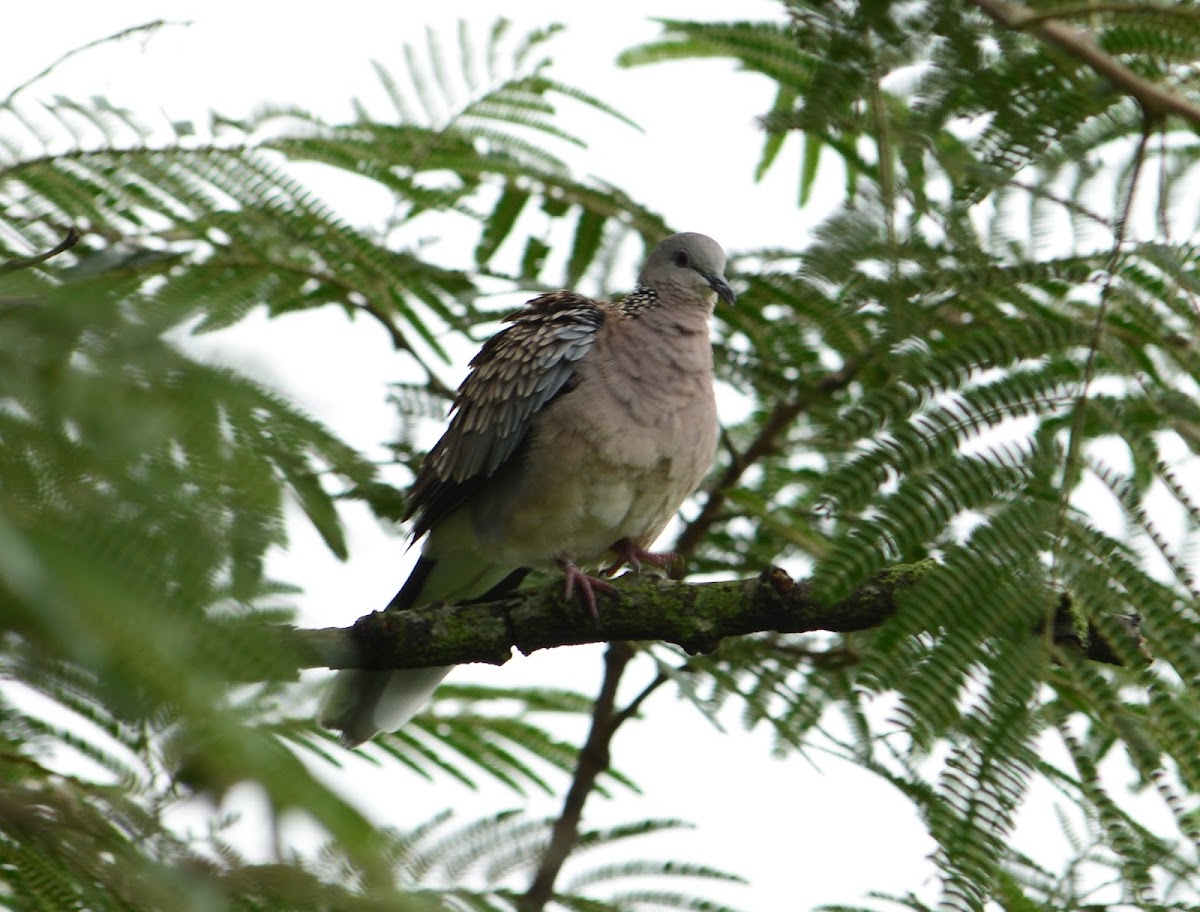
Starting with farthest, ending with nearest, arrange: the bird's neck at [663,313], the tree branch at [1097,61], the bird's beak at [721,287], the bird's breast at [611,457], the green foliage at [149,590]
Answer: the bird's neck at [663,313] < the bird's beak at [721,287] < the bird's breast at [611,457] < the tree branch at [1097,61] < the green foliage at [149,590]

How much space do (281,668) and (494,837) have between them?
52.3 inches

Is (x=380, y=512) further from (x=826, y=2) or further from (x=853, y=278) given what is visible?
(x=826, y=2)

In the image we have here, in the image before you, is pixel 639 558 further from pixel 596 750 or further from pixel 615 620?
pixel 615 620

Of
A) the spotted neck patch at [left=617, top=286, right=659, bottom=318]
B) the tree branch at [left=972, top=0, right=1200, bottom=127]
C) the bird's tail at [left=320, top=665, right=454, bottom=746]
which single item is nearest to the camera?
the tree branch at [left=972, top=0, right=1200, bottom=127]

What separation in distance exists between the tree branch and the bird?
226cm

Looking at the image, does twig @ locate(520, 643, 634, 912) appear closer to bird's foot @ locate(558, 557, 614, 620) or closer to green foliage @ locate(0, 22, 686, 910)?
bird's foot @ locate(558, 557, 614, 620)

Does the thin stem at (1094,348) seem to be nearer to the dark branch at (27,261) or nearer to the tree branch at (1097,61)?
the tree branch at (1097,61)

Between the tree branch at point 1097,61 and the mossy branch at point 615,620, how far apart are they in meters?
1.11

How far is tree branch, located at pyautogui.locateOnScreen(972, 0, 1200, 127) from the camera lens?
2.17 meters

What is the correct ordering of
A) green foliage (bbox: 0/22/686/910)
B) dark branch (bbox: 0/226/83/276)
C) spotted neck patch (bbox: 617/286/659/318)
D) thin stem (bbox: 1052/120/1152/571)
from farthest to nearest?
spotted neck patch (bbox: 617/286/659/318)
thin stem (bbox: 1052/120/1152/571)
dark branch (bbox: 0/226/83/276)
green foliage (bbox: 0/22/686/910)

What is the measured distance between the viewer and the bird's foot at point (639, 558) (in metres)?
4.54

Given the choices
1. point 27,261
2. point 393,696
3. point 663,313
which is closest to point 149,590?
point 27,261

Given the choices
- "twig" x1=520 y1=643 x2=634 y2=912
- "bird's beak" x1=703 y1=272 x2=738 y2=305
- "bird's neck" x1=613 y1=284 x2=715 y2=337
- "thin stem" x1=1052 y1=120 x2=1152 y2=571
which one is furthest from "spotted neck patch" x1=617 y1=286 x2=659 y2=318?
"thin stem" x1=1052 y1=120 x2=1152 y2=571

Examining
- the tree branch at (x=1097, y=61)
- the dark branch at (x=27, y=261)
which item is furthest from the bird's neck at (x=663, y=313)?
the dark branch at (x=27, y=261)
